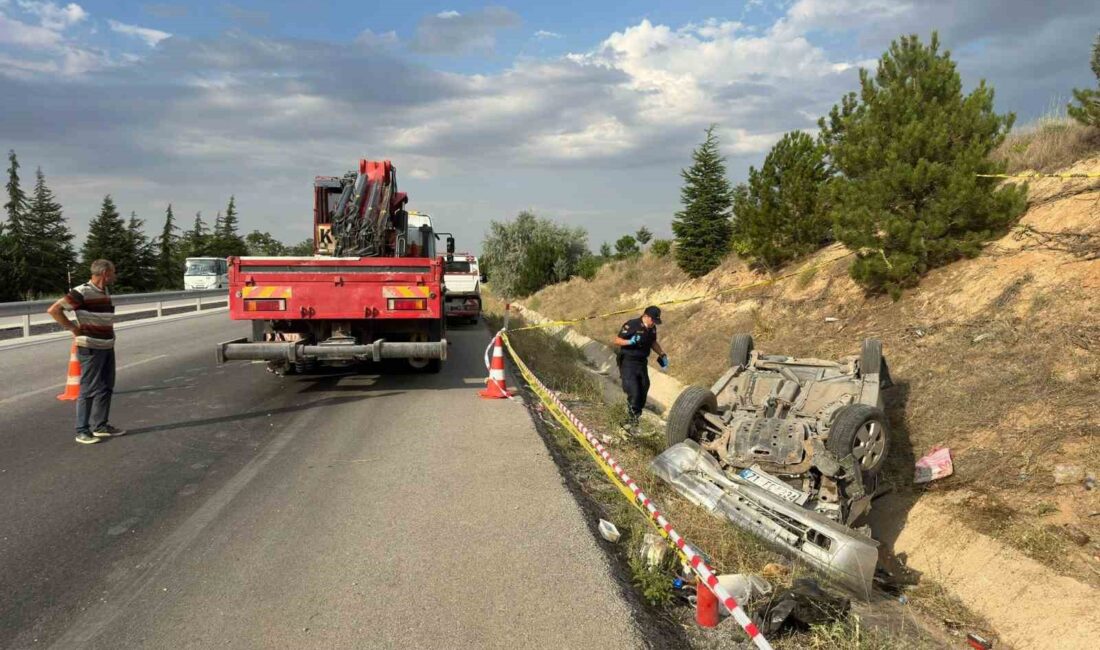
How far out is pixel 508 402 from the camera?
29.7ft

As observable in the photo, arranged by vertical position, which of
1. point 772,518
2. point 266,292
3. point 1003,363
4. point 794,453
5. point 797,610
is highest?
point 266,292

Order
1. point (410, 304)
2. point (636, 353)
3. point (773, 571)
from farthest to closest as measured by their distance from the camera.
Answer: point (410, 304) < point (636, 353) < point (773, 571)

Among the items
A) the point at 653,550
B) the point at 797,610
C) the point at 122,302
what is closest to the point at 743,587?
the point at 797,610

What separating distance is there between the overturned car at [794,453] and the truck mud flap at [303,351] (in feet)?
13.5

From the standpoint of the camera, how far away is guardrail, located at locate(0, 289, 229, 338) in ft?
49.0

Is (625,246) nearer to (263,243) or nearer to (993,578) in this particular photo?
(993,578)

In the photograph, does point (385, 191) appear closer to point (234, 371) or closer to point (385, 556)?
point (234, 371)

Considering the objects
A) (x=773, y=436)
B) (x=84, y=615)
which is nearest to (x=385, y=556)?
(x=84, y=615)

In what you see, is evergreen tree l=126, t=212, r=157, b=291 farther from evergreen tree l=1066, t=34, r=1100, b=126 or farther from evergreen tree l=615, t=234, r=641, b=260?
evergreen tree l=1066, t=34, r=1100, b=126

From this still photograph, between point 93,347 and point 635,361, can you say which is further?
point 635,361

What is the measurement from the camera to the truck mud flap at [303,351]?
346 inches

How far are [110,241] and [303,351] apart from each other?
2493 inches

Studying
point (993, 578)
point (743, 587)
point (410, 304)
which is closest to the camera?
point (743, 587)

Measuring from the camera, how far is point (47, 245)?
53.1 meters
